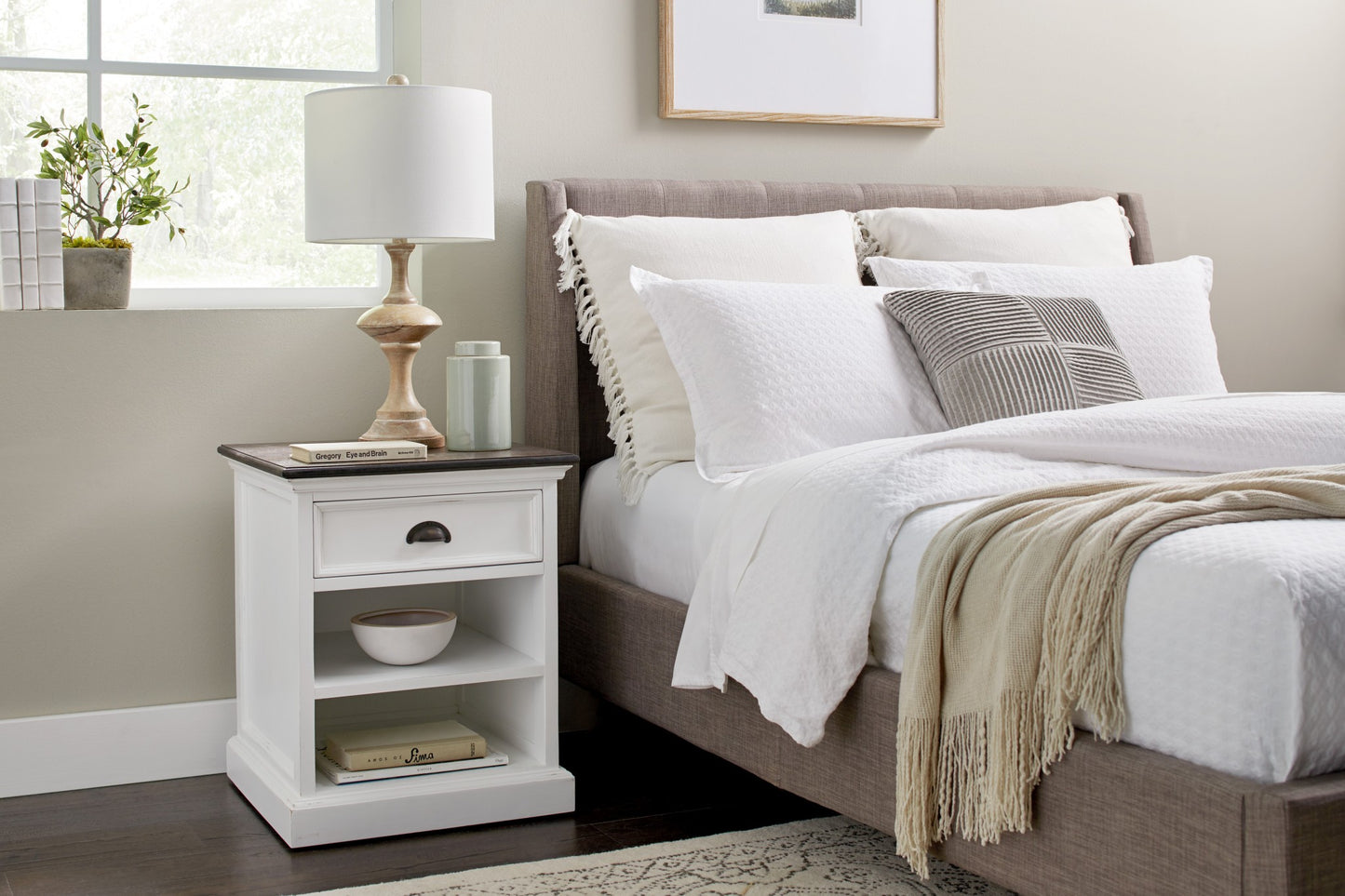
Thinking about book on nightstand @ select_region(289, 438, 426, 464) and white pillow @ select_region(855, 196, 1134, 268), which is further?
white pillow @ select_region(855, 196, 1134, 268)

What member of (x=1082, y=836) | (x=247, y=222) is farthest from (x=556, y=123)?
(x=1082, y=836)

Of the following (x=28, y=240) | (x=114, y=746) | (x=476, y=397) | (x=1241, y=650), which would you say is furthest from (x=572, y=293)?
(x=1241, y=650)

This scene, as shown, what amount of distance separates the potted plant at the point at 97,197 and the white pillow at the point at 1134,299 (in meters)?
1.47

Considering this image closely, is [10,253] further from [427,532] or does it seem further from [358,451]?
[427,532]

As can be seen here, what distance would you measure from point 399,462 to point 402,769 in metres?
0.54

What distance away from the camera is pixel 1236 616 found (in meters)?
1.44

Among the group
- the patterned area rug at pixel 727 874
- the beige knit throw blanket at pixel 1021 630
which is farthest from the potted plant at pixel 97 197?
the beige knit throw blanket at pixel 1021 630

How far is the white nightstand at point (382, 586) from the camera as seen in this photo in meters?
2.36

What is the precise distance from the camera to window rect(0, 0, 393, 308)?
2.85 meters

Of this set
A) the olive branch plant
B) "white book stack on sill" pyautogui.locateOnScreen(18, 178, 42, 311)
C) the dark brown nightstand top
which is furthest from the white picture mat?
"white book stack on sill" pyautogui.locateOnScreen(18, 178, 42, 311)

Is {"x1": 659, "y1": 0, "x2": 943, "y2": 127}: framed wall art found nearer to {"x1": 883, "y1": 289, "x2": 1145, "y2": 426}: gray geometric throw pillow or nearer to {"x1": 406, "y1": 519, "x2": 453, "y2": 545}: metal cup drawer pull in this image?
{"x1": 883, "y1": 289, "x2": 1145, "y2": 426}: gray geometric throw pillow

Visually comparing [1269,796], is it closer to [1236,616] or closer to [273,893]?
[1236,616]

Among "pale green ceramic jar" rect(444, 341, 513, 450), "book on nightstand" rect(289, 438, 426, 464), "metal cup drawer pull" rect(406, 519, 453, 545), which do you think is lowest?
"metal cup drawer pull" rect(406, 519, 453, 545)

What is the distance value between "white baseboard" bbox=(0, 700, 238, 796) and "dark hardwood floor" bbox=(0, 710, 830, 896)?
32 millimetres
